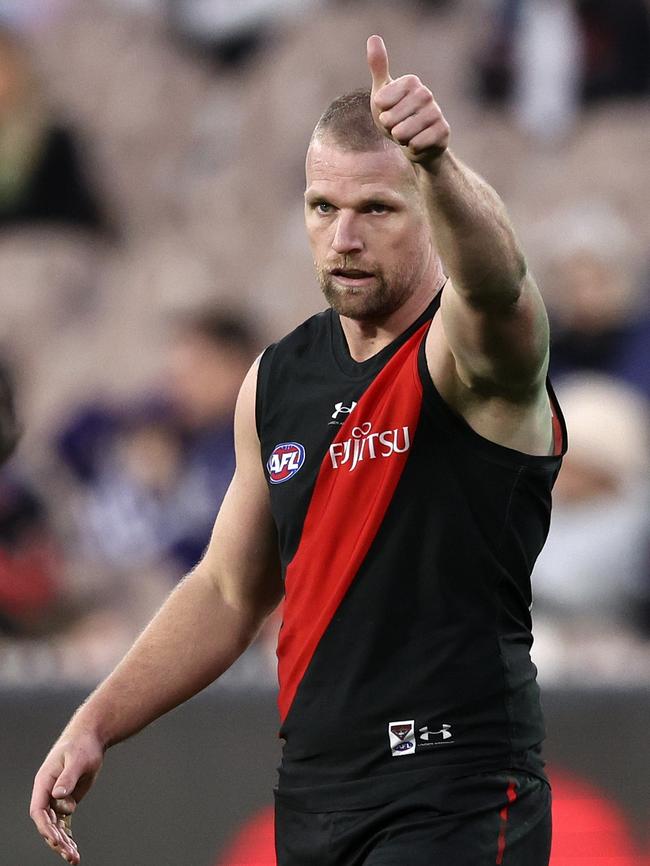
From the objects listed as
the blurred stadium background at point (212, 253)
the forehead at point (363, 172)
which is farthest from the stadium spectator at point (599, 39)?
the forehead at point (363, 172)

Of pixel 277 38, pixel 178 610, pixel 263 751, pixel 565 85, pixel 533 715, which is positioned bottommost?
pixel 263 751

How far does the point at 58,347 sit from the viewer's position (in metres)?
7.75

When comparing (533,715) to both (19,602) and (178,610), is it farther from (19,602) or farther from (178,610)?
(19,602)

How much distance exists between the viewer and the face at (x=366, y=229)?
10.7 ft

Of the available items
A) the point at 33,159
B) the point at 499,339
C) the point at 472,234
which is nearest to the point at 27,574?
the point at 33,159

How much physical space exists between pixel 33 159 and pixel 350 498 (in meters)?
5.22

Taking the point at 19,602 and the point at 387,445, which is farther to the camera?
the point at 19,602

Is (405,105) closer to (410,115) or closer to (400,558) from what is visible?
(410,115)

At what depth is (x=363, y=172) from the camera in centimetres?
329

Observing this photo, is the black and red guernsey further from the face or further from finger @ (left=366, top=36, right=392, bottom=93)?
finger @ (left=366, top=36, right=392, bottom=93)

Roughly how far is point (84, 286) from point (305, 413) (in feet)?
15.2

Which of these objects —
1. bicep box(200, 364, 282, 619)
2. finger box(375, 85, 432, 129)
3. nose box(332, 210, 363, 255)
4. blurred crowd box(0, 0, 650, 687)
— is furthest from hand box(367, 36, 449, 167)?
blurred crowd box(0, 0, 650, 687)

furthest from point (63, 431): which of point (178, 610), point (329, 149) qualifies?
point (329, 149)

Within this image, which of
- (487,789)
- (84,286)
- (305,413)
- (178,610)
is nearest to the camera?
(487,789)
